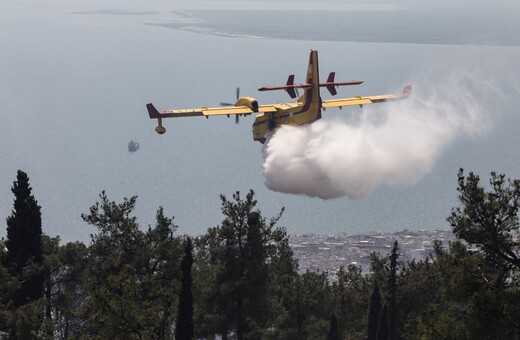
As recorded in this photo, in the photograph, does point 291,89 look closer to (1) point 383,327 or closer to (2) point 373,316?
(2) point 373,316

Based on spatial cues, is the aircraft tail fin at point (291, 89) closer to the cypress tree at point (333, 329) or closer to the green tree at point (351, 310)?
the green tree at point (351, 310)

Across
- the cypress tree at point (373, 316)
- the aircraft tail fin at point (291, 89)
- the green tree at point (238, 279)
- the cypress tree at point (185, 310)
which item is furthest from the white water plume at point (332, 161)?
the cypress tree at point (185, 310)

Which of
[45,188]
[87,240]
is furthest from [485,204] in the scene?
[45,188]

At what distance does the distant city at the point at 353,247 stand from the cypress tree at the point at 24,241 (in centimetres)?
8949

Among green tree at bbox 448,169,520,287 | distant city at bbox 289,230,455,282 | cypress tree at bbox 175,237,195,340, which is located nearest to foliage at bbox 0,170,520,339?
cypress tree at bbox 175,237,195,340

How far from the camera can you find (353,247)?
15025cm

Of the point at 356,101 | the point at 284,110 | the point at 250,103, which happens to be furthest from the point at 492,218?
the point at 356,101

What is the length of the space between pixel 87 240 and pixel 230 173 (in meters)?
55.8

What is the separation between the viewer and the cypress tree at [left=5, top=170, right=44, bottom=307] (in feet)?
150

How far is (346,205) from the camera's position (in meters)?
186

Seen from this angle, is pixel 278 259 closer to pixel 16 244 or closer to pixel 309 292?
pixel 309 292

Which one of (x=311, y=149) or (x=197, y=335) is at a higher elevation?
(x=311, y=149)

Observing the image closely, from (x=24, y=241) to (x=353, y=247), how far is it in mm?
108617

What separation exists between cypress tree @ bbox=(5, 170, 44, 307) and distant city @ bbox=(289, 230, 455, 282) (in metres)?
89.5
